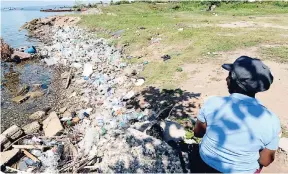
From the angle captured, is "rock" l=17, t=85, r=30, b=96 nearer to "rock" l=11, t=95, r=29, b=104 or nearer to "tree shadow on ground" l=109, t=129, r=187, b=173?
"rock" l=11, t=95, r=29, b=104

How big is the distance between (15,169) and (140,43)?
8.53 meters

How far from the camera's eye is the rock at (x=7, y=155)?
4.73m

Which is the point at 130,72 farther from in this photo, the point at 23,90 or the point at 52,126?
the point at 23,90

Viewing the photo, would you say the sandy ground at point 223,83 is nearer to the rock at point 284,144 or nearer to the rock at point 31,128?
the rock at point 284,144

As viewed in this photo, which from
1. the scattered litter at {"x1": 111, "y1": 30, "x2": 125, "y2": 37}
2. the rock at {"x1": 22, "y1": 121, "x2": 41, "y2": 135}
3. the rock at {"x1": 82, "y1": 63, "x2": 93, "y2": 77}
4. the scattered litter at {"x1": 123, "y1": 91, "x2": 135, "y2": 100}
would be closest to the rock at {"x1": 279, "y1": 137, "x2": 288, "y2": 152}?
the scattered litter at {"x1": 123, "y1": 91, "x2": 135, "y2": 100}

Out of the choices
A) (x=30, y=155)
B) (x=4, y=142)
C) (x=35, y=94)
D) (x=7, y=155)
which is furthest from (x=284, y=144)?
(x=35, y=94)

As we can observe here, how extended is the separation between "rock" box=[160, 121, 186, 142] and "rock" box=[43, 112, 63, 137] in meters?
2.55

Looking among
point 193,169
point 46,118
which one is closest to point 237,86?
point 193,169

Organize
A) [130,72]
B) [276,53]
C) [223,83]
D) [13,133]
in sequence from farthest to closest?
[276,53], [130,72], [223,83], [13,133]

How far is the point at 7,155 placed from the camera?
4867mm

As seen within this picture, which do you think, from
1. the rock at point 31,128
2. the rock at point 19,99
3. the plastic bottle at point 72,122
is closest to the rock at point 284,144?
the plastic bottle at point 72,122

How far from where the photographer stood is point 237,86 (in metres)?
2.33

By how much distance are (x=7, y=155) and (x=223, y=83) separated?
Answer: 17.8ft

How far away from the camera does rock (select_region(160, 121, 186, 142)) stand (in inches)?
173
